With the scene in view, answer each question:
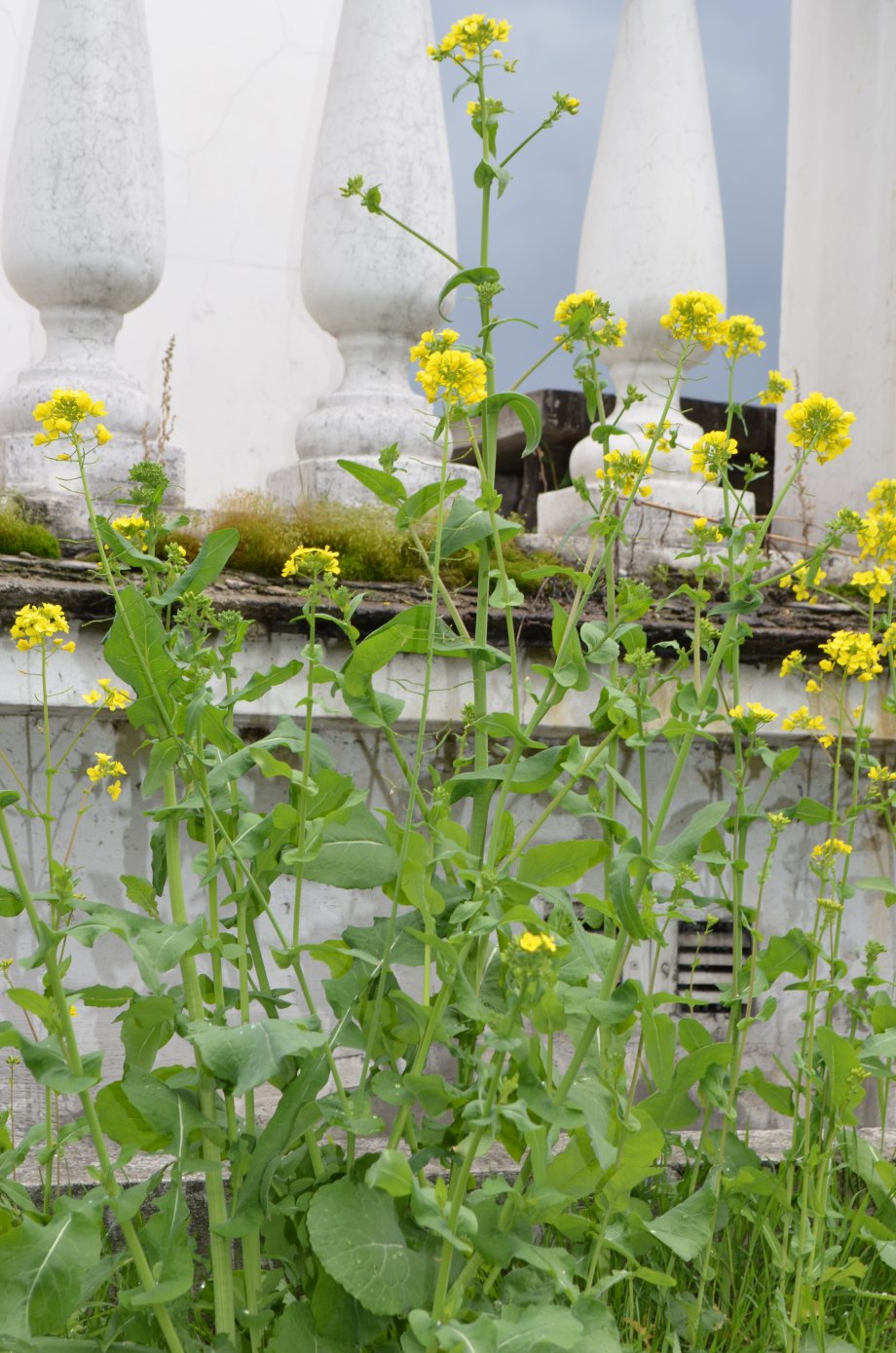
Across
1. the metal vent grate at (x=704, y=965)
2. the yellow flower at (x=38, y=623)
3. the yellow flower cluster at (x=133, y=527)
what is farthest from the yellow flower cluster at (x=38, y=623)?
the metal vent grate at (x=704, y=965)

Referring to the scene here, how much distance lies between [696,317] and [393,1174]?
4.12 feet

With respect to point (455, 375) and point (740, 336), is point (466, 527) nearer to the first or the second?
point (455, 375)

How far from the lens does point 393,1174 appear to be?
4.42 feet

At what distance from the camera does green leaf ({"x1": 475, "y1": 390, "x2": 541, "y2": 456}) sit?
174 cm

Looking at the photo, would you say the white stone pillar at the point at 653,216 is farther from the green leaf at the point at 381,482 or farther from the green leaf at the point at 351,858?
the green leaf at the point at 351,858

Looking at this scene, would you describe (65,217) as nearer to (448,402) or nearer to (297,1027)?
(448,402)

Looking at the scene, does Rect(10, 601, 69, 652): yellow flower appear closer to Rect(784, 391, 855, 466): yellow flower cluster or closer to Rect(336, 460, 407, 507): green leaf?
Rect(336, 460, 407, 507): green leaf

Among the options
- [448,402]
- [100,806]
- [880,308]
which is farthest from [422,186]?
[448,402]

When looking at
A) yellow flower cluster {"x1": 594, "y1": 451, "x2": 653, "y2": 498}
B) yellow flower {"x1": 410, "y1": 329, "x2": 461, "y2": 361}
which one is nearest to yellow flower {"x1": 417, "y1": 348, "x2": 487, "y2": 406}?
yellow flower {"x1": 410, "y1": 329, "x2": 461, "y2": 361}

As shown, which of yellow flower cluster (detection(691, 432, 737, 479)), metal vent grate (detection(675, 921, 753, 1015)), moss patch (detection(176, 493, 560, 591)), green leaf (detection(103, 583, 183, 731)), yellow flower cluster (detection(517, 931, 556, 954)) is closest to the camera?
yellow flower cluster (detection(517, 931, 556, 954))

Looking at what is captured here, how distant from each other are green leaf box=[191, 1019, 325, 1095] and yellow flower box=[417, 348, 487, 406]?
2.41 ft

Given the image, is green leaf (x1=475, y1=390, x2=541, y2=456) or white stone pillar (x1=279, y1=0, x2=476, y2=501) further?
white stone pillar (x1=279, y1=0, x2=476, y2=501)

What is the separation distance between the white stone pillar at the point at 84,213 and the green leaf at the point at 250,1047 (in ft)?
6.49

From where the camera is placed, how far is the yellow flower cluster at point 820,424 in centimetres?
192
